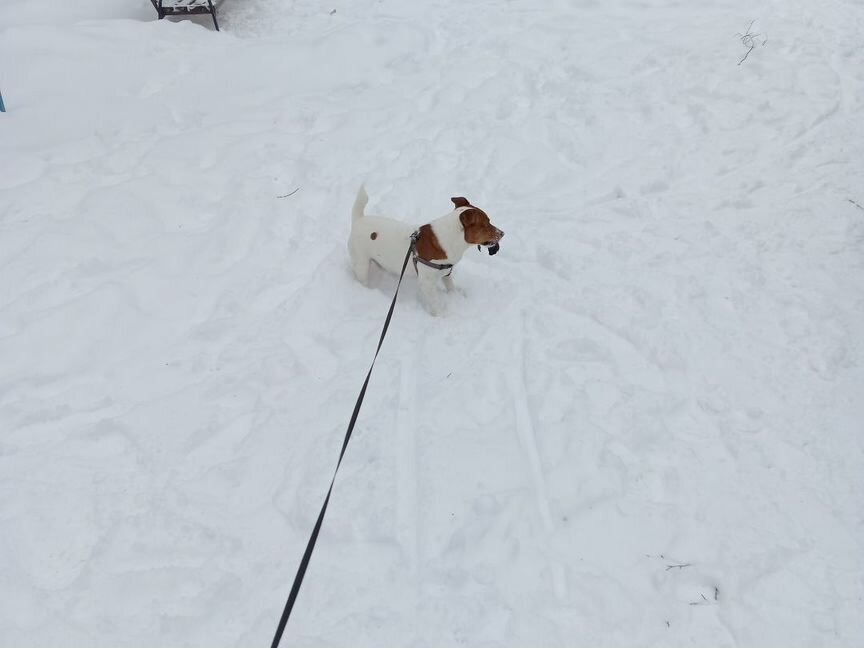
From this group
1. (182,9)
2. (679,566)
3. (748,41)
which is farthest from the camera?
(182,9)

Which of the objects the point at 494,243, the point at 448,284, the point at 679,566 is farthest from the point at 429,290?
the point at 679,566

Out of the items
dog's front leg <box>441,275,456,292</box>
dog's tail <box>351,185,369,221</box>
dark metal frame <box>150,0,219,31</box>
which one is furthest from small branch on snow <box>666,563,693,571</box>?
dark metal frame <box>150,0,219,31</box>

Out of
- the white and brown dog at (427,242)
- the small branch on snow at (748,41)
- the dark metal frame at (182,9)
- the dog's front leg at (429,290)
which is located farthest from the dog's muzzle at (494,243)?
the dark metal frame at (182,9)

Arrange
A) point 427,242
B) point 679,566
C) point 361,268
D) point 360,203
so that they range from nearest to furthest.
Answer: point 679,566, point 427,242, point 360,203, point 361,268

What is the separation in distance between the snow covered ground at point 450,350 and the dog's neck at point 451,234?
517 millimetres

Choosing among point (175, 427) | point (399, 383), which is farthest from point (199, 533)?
point (399, 383)

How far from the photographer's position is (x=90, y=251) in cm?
430

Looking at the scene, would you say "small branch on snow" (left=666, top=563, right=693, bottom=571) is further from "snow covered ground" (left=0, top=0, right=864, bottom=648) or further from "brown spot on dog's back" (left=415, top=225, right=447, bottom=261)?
"brown spot on dog's back" (left=415, top=225, right=447, bottom=261)

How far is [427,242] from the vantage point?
3.51 meters

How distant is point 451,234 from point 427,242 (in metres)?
0.17

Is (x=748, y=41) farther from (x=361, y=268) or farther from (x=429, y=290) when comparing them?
(x=361, y=268)

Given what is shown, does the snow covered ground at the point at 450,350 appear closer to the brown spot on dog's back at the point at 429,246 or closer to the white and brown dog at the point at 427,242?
the white and brown dog at the point at 427,242

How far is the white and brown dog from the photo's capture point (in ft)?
11.1

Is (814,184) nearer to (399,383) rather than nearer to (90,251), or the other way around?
(399,383)
